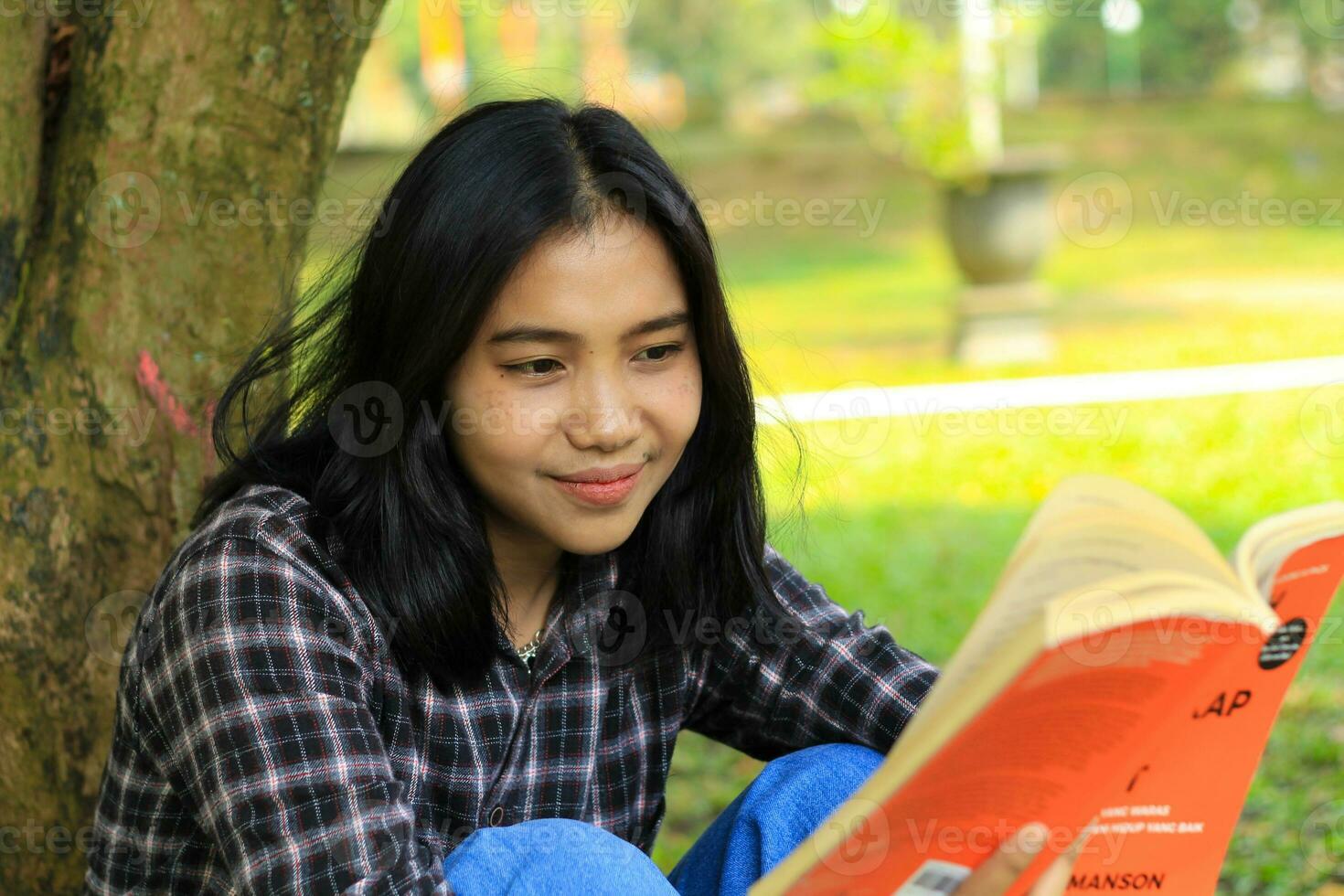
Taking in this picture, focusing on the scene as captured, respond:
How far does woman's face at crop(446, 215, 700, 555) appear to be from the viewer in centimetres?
149

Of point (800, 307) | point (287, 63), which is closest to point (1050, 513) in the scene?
point (287, 63)

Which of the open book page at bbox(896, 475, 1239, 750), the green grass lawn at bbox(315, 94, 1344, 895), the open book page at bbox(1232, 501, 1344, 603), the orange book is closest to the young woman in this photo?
the green grass lawn at bbox(315, 94, 1344, 895)

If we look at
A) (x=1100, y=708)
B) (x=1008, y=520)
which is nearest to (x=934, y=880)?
(x=1100, y=708)

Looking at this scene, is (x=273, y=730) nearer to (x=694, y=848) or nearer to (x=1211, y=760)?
(x=694, y=848)

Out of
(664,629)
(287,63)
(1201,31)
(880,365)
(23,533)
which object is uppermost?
(1201,31)

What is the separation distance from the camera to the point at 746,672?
1.80 m

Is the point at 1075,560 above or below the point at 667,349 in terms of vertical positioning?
below

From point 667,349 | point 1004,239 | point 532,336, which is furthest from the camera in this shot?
point 1004,239

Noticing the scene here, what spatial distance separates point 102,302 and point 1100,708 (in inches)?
55.0

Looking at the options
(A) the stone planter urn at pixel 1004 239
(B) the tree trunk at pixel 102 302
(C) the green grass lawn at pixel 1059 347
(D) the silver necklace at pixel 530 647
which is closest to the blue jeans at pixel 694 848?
(D) the silver necklace at pixel 530 647

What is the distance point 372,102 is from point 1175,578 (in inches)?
820

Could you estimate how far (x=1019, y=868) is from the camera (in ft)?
3.77

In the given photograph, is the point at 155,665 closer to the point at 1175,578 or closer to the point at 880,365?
the point at 1175,578

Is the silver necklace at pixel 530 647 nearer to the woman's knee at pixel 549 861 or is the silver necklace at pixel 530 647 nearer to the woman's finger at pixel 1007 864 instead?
the woman's knee at pixel 549 861
